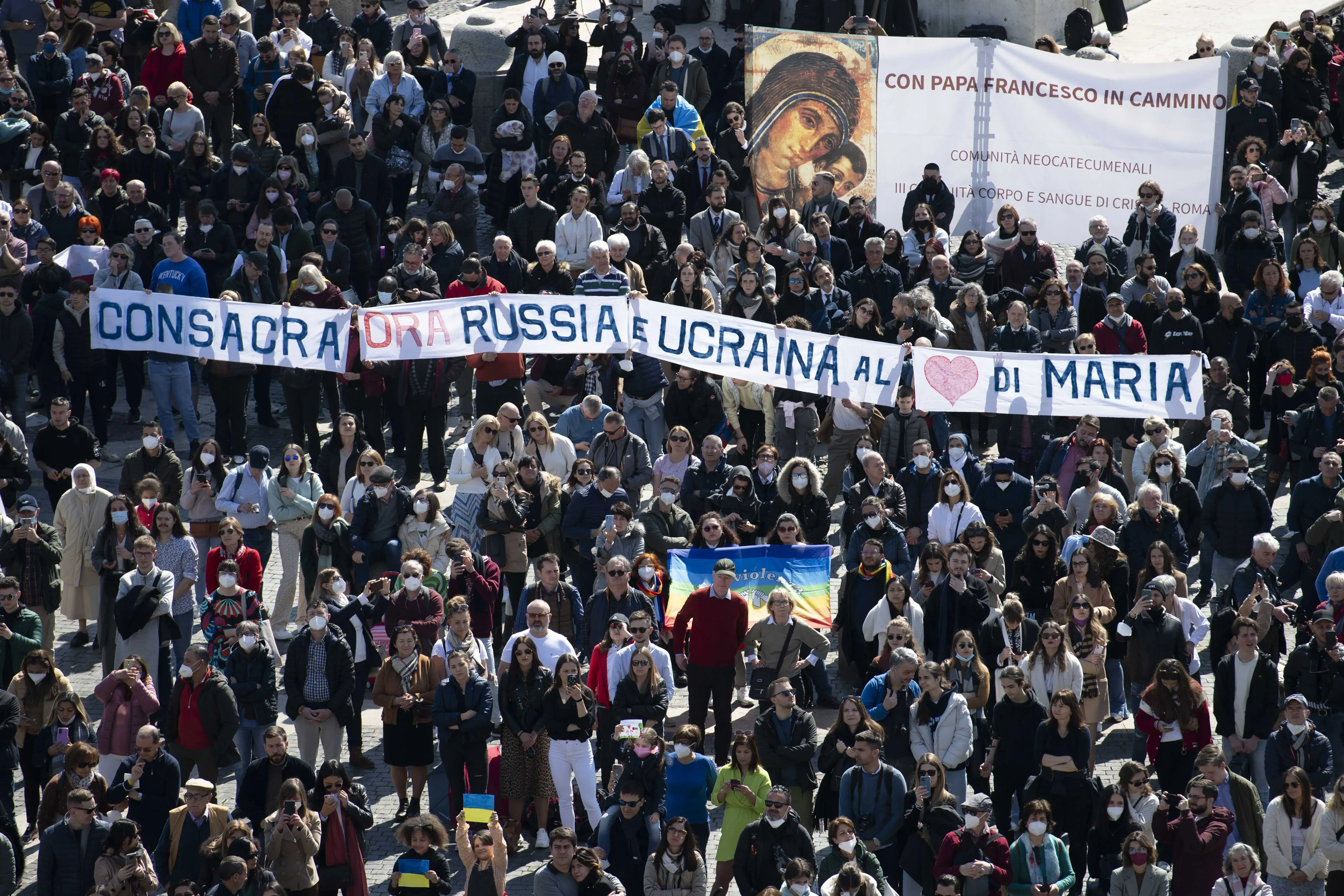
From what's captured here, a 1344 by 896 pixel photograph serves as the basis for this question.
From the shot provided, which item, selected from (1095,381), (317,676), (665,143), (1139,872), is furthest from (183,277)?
(1139,872)

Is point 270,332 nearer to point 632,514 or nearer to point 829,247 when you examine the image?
point 632,514

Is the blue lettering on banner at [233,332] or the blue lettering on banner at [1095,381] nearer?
the blue lettering on banner at [1095,381]

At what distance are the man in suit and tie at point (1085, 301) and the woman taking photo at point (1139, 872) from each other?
7.60 metres

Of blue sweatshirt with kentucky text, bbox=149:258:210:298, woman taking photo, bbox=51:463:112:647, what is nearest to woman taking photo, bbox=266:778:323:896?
woman taking photo, bbox=51:463:112:647

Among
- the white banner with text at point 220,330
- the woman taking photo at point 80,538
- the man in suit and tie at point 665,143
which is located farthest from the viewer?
the man in suit and tie at point 665,143

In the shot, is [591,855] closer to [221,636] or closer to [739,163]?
[221,636]

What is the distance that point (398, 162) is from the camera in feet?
77.8

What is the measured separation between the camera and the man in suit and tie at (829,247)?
2117 centimetres

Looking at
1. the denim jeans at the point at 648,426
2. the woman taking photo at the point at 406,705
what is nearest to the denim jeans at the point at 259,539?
the woman taking photo at the point at 406,705

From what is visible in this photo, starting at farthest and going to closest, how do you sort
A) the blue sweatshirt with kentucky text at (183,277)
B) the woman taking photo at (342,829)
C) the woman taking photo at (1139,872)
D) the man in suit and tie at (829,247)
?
the man in suit and tie at (829,247) → the blue sweatshirt with kentucky text at (183,277) → the woman taking photo at (342,829) → the woman taking photo at (1139,872)

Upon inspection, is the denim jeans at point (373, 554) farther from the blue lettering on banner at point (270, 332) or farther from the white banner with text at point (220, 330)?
the blue lettering on banner at point (270, 332)

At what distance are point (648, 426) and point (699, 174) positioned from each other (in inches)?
156

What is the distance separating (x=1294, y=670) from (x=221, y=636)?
739cm

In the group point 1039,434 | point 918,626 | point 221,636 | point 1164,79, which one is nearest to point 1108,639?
→ point 918,626
